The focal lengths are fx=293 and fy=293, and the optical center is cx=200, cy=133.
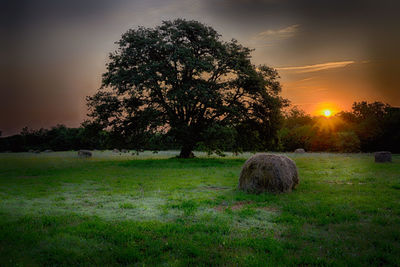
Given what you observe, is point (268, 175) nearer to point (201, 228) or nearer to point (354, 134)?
point (201, 228)

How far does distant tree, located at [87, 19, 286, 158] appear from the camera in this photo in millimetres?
34094

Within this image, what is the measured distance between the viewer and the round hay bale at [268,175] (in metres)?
14.3

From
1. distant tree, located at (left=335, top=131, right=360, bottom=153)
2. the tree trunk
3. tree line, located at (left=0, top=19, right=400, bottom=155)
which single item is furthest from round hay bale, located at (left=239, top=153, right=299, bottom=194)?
distant tree, located at (left=335, top=131, right=360, bottom=153)

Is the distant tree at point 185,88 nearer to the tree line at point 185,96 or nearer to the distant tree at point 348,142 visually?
the tree line at point 185,96

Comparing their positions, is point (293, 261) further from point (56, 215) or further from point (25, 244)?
point (56, 215)

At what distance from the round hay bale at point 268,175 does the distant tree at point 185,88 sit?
18.3 metres

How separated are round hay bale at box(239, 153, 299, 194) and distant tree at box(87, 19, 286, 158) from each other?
1829 cm

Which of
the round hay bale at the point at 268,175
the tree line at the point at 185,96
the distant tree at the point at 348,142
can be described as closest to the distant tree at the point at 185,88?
the tree line at the point at 185,96

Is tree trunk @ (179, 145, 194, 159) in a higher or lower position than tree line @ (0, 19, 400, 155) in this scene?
lower

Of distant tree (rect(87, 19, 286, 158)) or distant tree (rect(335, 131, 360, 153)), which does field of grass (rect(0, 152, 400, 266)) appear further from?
distant tree (rect(335, 131, 360, 153))

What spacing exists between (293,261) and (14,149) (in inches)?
4206

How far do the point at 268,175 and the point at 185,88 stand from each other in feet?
70.7

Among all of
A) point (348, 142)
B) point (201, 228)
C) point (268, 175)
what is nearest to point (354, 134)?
point (348, 142)

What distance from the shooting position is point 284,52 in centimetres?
2691
